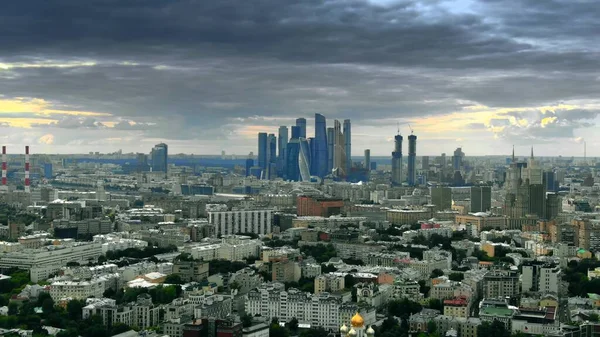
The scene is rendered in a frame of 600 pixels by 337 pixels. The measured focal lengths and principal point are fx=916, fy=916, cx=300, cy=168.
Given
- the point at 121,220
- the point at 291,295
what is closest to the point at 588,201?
the point at 121,220

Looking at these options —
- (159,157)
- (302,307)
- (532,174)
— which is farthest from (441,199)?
(159,157)

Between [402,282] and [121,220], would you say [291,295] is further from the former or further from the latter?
[121,220]

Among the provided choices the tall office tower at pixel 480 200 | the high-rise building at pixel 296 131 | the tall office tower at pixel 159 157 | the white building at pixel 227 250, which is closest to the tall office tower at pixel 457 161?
the high-rise building at pixel 296 131

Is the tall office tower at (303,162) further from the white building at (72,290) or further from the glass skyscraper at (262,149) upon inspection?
the white building at (72,290)

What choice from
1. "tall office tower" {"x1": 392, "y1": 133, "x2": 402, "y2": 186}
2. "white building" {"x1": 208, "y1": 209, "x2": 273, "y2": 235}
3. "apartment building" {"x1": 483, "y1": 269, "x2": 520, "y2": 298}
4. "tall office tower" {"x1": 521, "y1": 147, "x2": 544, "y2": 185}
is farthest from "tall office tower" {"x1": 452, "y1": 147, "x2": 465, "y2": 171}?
"apartment building" {"x1": 483, "y1": 269, "x2": 520, "y2": 298}

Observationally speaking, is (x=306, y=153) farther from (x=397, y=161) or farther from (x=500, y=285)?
(x=500, y=285)

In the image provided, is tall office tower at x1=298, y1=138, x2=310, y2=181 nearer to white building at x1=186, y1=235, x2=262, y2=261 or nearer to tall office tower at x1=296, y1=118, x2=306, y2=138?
tall office tower at x1=296, y1=118, x2=306, y2=138

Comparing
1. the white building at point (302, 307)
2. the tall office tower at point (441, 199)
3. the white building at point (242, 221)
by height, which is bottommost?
the white building at point (302, 307)
